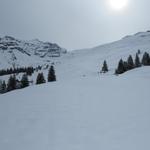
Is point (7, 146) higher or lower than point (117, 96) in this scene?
lower

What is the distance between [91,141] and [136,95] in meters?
8.29

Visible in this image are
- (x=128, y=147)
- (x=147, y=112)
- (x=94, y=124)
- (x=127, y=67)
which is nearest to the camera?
(x=128, y=147)

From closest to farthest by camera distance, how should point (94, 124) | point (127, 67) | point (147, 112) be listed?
point (94, 124)
point (147, 112)
point (127, 67)

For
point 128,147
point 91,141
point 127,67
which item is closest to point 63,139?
point 91,141

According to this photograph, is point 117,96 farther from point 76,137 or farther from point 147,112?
point 76,137

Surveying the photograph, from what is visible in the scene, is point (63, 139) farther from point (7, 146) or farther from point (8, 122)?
point (8, 122)

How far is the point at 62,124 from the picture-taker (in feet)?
44.2

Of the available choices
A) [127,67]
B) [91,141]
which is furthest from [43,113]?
[127,67]

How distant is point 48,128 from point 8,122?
338 cm

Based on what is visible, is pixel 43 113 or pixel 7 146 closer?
pixel 7 146

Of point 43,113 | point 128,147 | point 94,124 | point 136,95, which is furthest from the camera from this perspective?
point 136,95

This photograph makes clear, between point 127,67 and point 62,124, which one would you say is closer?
point 62,124

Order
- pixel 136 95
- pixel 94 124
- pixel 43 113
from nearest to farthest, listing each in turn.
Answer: pixel 94 124 < pixel 43 113 < pixel 136 95

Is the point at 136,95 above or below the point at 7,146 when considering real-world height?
above
